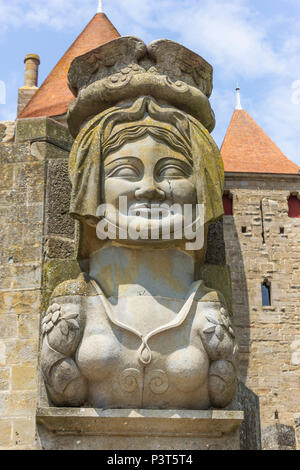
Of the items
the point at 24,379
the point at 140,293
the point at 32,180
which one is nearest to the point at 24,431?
the point at 24,379

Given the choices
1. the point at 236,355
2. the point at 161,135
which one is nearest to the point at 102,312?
the point at 236,355

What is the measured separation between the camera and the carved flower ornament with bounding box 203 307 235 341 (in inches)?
130

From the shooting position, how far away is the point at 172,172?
3.57m

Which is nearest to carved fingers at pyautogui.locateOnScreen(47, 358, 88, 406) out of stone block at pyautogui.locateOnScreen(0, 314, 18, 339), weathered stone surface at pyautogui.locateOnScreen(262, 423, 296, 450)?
stone block at pyautogui.locateOnScreen(0, 314, 18, 339)

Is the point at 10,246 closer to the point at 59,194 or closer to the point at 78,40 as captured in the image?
the point at 59,194

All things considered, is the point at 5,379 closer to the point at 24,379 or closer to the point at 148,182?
the point at 24,379

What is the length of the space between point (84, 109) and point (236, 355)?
1425mm

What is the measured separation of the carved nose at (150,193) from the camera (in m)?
3.44

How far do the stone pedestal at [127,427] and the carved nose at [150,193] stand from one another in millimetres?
932

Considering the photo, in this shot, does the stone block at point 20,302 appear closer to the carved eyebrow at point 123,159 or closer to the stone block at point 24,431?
the stone block at point 24,431

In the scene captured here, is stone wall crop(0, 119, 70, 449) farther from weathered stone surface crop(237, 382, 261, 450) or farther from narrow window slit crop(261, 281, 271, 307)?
narrow window slit crop(261, 281, 271, 307)

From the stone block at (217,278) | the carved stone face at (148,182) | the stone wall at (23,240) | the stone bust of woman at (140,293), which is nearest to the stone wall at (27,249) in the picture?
the stone wall at (23,240)

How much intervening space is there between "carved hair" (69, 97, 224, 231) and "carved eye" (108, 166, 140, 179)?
7 cm
